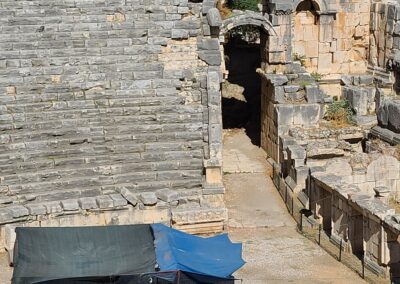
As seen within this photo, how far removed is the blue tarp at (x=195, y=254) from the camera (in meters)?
14.0

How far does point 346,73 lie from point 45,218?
39.5 feet

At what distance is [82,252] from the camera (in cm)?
1438

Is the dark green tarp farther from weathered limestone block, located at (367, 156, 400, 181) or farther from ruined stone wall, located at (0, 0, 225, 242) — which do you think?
weathered limestone block, located at (367, 156, 400, 181)

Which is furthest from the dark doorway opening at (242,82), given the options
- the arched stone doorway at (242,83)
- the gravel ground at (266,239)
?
the gravel ground at (266,239)

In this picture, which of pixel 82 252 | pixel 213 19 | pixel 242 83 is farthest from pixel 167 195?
pixel 242 83

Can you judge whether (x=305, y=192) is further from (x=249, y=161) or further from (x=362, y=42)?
(x=362, y=42)

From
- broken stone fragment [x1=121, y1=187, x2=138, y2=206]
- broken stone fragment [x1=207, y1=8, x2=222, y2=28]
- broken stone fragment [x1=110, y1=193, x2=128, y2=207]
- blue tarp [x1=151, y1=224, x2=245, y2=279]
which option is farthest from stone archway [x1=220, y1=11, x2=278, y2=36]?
blue tarp [x1=151, y1=224, x2=245, y2=279]

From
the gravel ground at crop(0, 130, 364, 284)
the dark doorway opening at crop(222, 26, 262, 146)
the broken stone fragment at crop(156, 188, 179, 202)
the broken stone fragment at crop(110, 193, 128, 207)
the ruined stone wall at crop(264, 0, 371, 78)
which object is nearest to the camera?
the gravel ground at crop(0, 130, 364, 284)

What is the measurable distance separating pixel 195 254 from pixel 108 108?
20.0 ft

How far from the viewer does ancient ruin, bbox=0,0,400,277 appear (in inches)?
686

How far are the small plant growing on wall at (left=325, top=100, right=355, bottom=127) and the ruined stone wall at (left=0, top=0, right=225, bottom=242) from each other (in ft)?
14.6

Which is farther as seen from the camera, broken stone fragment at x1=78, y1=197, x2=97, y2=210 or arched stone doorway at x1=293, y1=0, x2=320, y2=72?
arched stone doorway at x1=293, y1=0, x2=320, y2=72

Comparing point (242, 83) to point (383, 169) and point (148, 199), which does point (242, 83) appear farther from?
point (148, 199)

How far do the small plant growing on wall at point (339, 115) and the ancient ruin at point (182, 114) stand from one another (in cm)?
4
